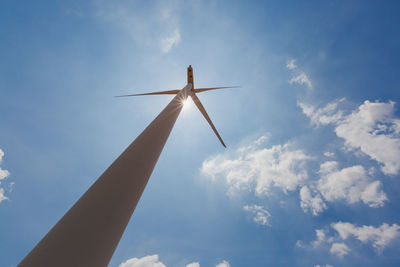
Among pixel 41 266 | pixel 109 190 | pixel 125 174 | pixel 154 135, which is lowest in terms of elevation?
pixel 41 266

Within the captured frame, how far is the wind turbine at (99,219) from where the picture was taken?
4121mm

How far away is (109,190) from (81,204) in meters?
0.72

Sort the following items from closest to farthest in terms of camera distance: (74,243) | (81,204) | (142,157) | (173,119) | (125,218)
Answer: (74,243) < (81,204) < (125,218) < (142,157) < (173,119)

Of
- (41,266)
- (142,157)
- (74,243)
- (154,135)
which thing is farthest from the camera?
(154,135)

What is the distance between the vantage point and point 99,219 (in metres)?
4.83

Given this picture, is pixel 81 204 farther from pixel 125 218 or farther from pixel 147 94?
pixel 147 94

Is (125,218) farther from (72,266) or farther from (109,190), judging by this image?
(72,266)

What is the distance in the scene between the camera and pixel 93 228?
15.2 ft

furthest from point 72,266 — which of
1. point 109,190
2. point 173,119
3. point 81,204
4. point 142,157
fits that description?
point 173,119

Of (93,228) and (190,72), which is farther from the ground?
(190,72)

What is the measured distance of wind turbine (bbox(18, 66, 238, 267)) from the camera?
412cm

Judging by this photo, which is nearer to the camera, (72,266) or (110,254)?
(72,266)

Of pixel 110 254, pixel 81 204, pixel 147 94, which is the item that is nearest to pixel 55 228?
pixel 81 204

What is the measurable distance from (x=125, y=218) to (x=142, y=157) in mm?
2107
